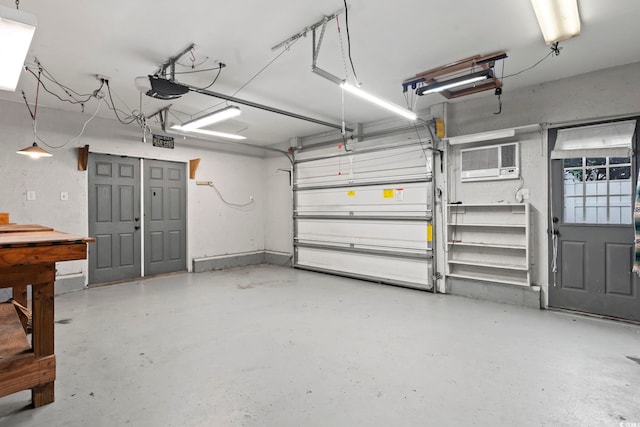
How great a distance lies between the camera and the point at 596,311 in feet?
12.3

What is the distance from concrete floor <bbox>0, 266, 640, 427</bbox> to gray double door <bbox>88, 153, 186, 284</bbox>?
4.47ft

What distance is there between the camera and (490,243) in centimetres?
440

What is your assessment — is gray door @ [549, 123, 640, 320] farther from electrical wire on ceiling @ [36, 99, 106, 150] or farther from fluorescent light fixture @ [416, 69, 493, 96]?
electrical wire on ceiling @ [36, 99, 106, 150]

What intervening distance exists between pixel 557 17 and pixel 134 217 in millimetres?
6197

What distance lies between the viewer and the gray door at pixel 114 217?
526cm

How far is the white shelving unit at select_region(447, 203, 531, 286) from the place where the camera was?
417 cm

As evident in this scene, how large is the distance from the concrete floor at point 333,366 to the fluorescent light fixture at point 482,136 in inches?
86.1

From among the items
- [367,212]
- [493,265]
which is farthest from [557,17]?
[367,212]

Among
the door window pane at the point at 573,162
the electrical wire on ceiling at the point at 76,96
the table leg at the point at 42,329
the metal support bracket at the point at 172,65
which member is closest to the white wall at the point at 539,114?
the door window pane at the point at 573,162

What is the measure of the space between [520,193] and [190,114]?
17.0 ft

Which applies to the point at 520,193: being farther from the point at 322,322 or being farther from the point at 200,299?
the point at 200,299

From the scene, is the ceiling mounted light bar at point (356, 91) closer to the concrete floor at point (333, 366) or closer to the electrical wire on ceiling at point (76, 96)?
the concrete floor at point (333, 366)

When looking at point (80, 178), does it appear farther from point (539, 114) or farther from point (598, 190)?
point (598, 190)

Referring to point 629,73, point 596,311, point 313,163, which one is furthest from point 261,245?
point 629,73
